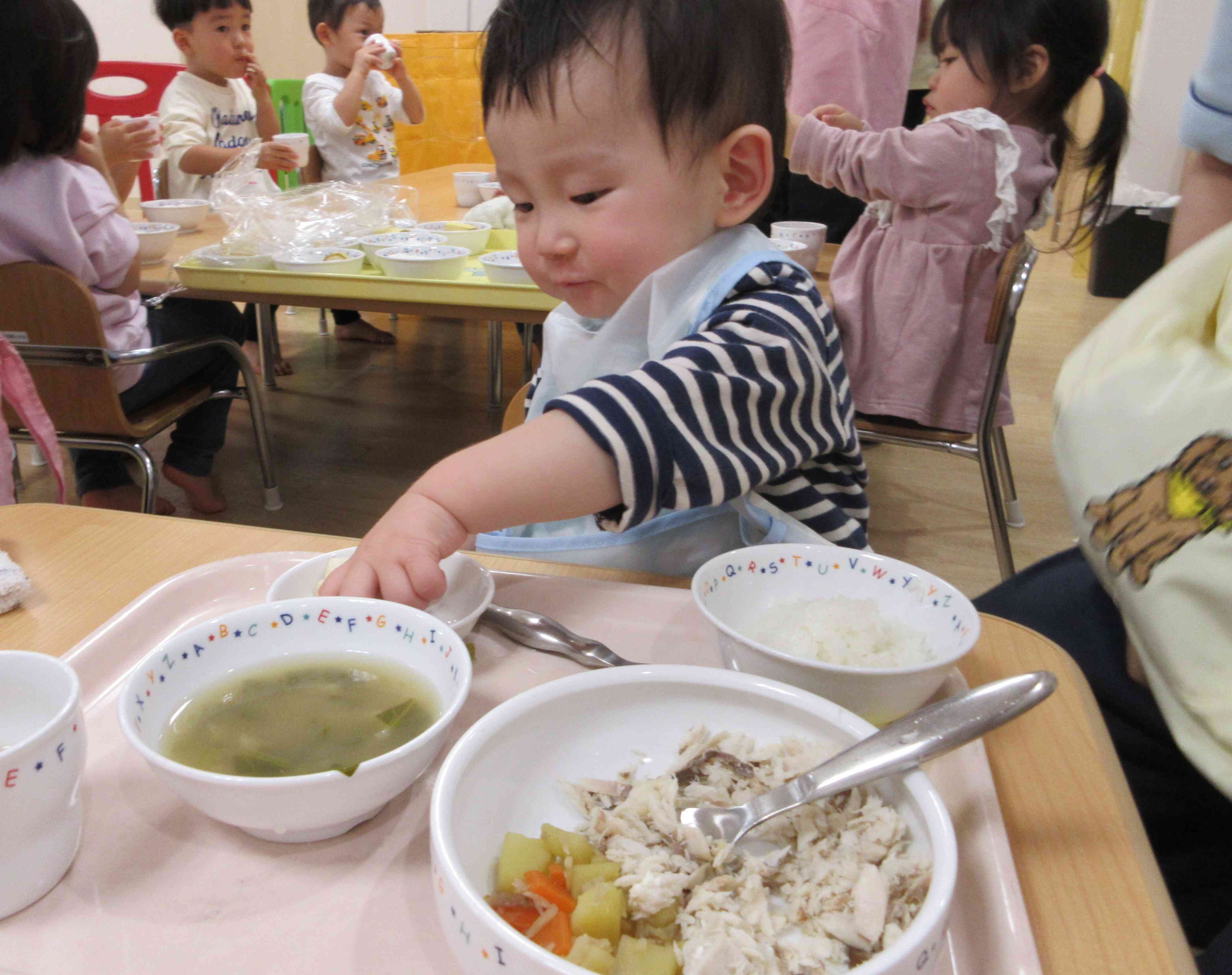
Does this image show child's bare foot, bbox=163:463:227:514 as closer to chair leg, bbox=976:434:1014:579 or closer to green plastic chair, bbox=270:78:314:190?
chair leg, bbox=976:434:1014:579

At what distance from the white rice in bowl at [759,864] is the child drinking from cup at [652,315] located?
0.84 ft

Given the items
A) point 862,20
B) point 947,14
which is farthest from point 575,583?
point 862,20

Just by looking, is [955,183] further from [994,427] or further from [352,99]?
[352,99]

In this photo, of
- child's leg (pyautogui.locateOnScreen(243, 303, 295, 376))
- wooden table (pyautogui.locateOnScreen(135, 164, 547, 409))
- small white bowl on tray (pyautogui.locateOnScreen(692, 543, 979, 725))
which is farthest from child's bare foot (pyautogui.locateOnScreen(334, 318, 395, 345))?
small white bowl on tray (pyautogui.locateOnScreen(692, 543, 979, 725))

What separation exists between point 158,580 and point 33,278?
1.25m

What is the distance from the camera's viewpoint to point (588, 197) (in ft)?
2.80

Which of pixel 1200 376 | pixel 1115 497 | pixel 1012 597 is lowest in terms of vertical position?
pixel 1012 597

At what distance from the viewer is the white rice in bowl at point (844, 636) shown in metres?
0.59

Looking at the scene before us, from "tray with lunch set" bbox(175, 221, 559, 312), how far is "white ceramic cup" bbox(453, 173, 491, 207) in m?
0.97

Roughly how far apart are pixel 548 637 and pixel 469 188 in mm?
2501

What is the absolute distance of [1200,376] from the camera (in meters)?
0.67

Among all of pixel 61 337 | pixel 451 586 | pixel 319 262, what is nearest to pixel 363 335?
pixel 319 262

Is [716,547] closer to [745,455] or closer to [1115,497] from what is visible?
[745,455]

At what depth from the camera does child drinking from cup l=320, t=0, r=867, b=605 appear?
0.73m
